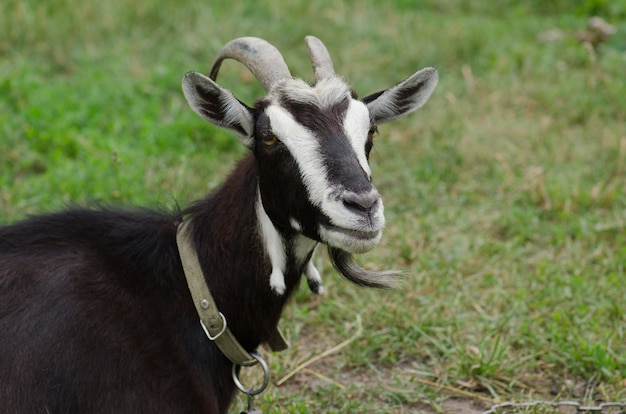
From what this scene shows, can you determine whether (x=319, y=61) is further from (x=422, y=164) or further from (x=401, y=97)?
(x=422, y=164)

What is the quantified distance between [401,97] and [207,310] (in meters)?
1.24

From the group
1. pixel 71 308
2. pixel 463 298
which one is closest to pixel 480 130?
pixel 463 298

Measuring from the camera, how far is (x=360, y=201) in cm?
328

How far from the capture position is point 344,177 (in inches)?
132

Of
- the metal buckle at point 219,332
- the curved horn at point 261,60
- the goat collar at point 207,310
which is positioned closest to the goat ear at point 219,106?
the curved horn at point 261,60

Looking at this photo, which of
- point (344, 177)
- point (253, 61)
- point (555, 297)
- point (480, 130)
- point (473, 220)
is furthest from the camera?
point (480, 130)

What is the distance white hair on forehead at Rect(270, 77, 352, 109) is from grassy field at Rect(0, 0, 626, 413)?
1052 millimetres

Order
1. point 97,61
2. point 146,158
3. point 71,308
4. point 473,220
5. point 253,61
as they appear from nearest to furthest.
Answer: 1. point 71,308
2. point 253,61
3. point 473,220
4. point 146,158
5. point 97,61

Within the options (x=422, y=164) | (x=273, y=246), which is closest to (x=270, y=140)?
(x=273, y=246)

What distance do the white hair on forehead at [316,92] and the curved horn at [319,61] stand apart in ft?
0.55

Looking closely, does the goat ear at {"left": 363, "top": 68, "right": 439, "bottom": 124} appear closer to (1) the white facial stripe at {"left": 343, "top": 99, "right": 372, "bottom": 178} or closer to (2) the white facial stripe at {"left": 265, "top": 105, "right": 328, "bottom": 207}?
(1) the white facial stripe at {"left": 343, "top": 99, "right": 372, "bottom": 178}

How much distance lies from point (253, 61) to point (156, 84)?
13.4 feet

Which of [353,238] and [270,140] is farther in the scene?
[270,140]

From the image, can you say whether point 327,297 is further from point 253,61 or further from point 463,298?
point 253,61
